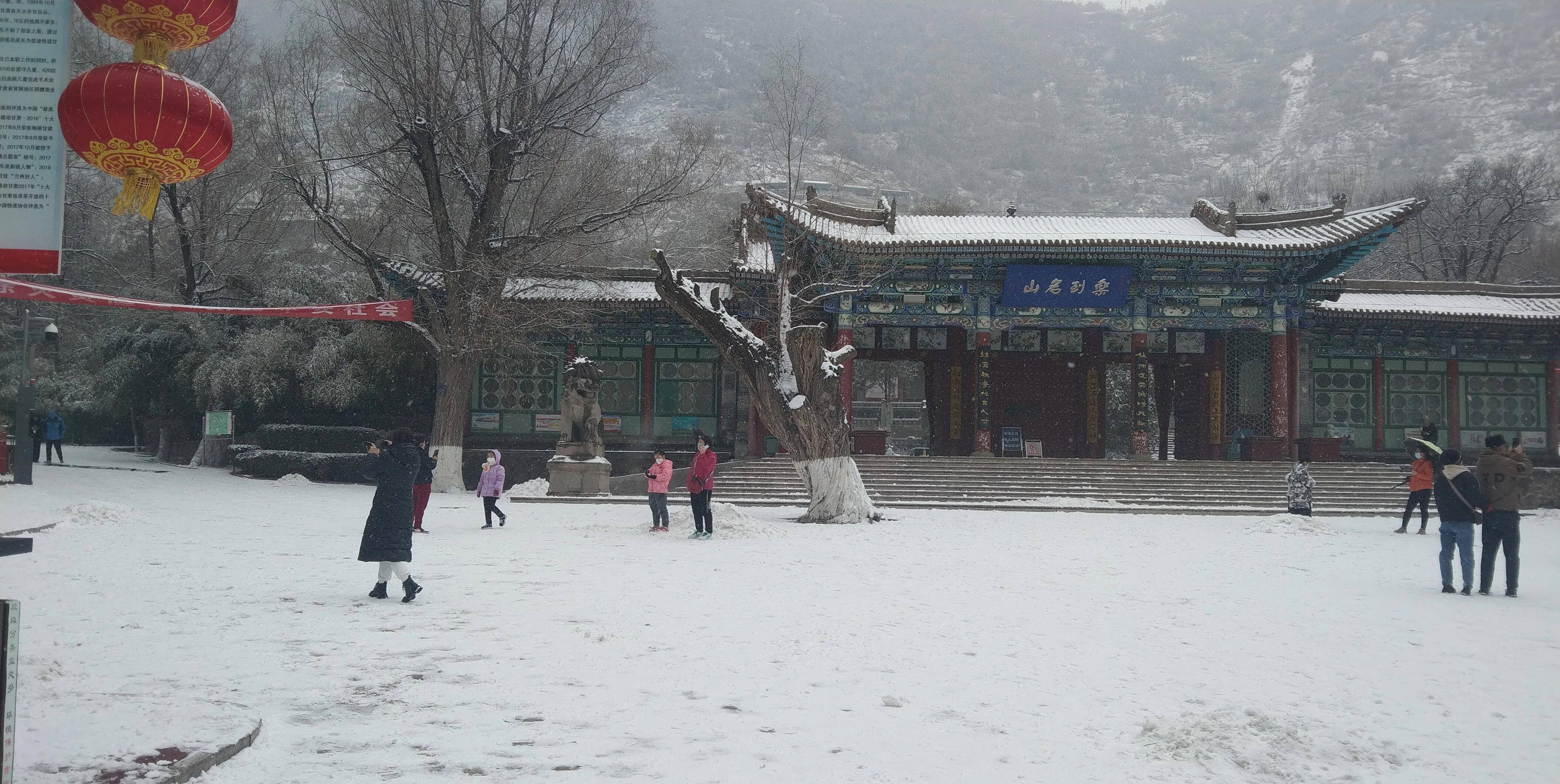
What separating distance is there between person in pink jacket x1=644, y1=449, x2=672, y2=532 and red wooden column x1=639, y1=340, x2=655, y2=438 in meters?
10.0

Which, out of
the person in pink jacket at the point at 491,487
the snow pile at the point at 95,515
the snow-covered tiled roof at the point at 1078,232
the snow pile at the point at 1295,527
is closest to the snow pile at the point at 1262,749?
the snow pile at the point at 1295,527

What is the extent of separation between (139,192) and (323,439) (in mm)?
18219

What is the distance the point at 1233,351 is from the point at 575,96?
47.7ft

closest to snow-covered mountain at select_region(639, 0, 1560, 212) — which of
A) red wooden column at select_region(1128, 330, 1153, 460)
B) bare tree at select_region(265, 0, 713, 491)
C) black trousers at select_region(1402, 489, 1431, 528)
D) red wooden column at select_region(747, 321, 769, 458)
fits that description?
red wooden column at select_region(1128, 330, 1153, 460)

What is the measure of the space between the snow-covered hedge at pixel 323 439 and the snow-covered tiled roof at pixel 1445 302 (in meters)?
19.5

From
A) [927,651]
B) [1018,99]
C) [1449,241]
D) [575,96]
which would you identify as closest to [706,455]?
[927,651]

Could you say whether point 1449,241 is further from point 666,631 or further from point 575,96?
point 666,631

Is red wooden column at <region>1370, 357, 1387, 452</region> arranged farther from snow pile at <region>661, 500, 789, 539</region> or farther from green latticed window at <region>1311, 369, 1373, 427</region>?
snow pile at <region>661, 500, 789, 539</region>

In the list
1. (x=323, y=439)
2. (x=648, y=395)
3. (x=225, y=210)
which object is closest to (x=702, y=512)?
(x=648, y=395)

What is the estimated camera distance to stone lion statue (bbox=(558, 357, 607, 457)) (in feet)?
55.2

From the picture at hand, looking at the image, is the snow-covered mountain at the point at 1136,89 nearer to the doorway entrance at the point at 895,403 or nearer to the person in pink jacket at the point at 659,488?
the doorway entrance at the point at 895,403

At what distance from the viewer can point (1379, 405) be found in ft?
72.8

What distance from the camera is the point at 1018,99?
9631 centimetres

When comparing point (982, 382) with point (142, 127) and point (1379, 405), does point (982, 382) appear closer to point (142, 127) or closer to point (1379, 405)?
point (1379, 405)
